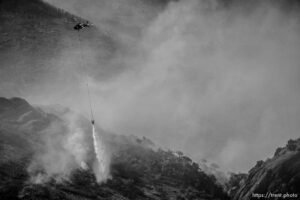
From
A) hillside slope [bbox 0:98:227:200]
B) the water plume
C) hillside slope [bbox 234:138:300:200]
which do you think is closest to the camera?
hillside slope [bbox 0:98:227:200]

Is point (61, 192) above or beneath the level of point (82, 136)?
beneath

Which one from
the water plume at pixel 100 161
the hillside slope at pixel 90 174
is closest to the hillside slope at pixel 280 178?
the hillside slope at pixel 90 174

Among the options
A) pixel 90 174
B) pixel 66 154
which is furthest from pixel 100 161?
pixel 90 174

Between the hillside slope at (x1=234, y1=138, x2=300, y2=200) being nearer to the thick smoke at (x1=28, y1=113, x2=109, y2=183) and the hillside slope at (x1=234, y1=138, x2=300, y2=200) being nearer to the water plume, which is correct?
the water plume

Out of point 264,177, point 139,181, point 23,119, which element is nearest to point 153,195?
point 139,181

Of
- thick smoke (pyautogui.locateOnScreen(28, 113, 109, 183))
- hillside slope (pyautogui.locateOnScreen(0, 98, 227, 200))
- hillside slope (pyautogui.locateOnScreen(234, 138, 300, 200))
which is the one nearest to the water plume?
thick smoke (pyautogui.locateOnScreen(28, 113, 109, 183))

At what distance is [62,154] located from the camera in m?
145

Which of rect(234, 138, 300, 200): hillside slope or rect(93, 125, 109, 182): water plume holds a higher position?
rect(93, 125, 109, 182): water plume

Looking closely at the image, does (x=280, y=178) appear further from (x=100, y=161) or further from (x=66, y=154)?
(x=66, y=154)

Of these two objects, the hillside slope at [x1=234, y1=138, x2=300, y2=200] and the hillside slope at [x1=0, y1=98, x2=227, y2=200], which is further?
the hillside slope at [x1=234, y1=138, x2=300, y2=200]

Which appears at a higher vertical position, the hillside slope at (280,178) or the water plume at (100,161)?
the water plume at (100,161)

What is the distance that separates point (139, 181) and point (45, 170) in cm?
4717

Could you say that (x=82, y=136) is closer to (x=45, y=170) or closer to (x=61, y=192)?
(x=45, y=170)

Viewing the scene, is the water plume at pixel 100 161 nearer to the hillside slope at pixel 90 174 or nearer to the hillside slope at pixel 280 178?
the hillside slope at pixel 90 174
